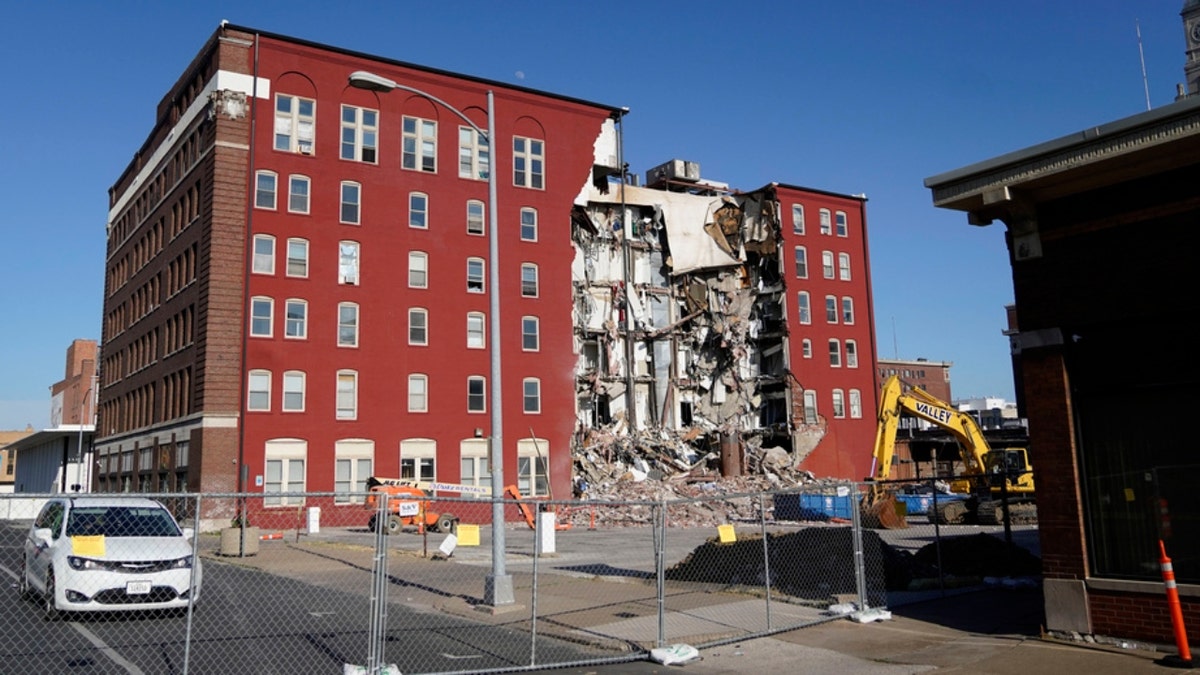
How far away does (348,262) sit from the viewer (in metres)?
46.2

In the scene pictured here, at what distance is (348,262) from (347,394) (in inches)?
260

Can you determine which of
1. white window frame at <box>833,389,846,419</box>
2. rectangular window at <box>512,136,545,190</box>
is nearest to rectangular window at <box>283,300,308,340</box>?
rectangular window at <box>512,136,545,190</box>

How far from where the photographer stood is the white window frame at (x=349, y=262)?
46.0 meters

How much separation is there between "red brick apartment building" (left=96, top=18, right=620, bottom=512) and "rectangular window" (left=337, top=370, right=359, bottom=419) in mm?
95

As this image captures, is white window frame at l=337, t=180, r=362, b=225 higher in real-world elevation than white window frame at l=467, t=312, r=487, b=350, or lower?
higher

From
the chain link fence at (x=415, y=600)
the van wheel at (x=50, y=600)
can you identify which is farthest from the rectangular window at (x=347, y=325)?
the van wheel at (x=50, y=600)

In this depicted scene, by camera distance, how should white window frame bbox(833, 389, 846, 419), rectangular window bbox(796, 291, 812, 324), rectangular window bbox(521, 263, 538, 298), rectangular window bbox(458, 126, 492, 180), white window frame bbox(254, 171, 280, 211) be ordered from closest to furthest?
white window frame bbox(254, 171, 280, 211) → rectangular window bbox(458, 126, 492, 180) → rectangular window bbox(521, 263, 538, 298) → rectangular window bbox(796, 291, 812, 324) → white window frame bbox(833, 389, 846, 419)

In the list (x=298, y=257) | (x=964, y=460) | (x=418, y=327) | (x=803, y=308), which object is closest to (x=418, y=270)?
(x=418, y=327)

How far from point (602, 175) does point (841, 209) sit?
62.2ft

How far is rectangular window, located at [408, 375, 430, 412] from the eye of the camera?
4678cm

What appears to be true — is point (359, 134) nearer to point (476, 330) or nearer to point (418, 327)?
point (418, 327)

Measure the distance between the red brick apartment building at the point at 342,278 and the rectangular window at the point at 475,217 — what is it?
17cm

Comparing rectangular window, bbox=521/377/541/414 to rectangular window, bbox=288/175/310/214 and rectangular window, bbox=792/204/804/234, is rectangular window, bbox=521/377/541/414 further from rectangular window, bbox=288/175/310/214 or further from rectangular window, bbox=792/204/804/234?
rectangular window, bbox=792/204/804/234

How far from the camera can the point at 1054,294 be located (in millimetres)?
11859
